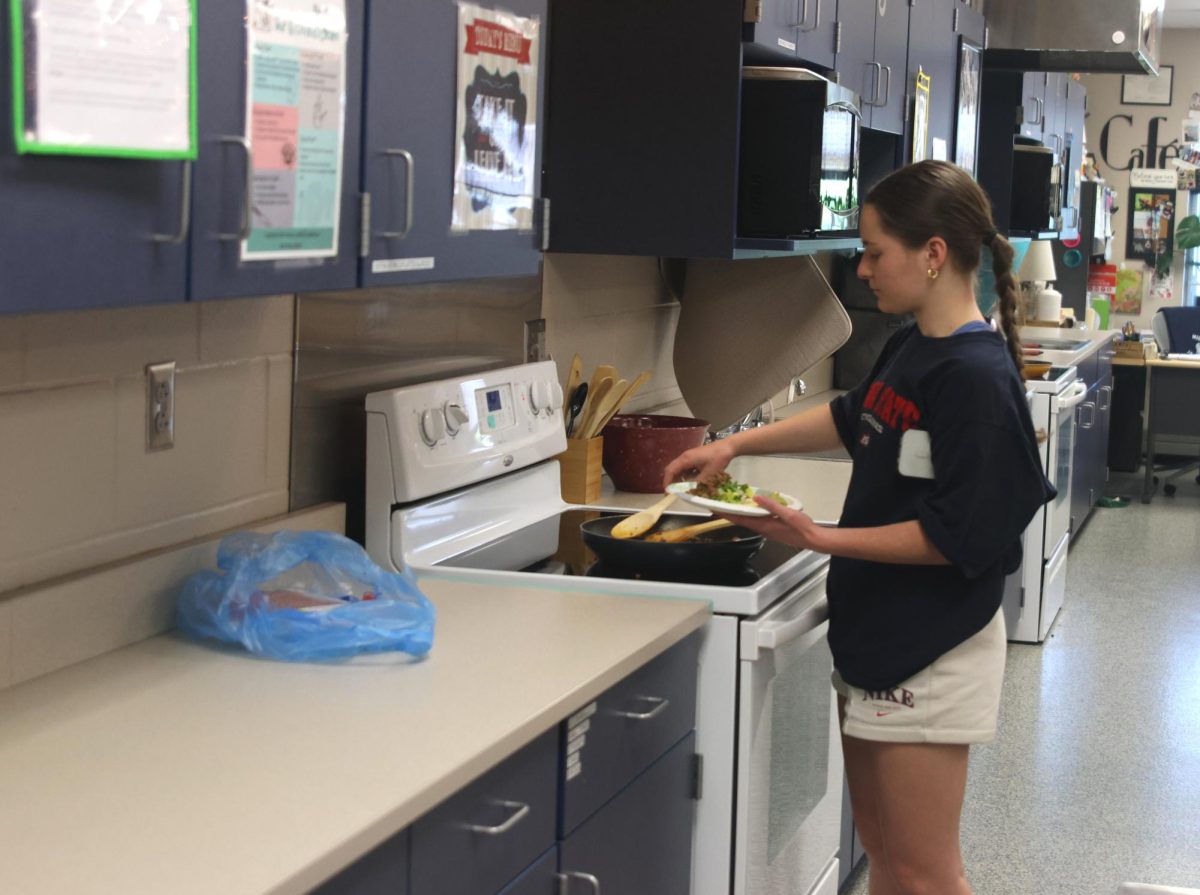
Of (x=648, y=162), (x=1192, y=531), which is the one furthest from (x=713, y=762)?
(x=1192, y=531)

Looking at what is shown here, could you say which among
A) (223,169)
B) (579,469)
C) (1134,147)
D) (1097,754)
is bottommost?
(1097,754)

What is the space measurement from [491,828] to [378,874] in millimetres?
250

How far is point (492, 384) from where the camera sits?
2686mm

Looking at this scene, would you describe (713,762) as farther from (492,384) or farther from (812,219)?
(812,219)

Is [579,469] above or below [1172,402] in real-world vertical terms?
above

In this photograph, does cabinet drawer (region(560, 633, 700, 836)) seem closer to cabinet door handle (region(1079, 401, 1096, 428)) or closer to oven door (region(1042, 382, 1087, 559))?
oven door (region(1042, 382, 1087, 559))

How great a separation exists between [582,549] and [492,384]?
34cm

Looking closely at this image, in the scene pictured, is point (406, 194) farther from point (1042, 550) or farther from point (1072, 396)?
point (1072, 396)

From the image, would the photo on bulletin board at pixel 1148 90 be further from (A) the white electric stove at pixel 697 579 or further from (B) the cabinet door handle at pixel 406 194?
(B) the cabinet door handle at pixel 406 194

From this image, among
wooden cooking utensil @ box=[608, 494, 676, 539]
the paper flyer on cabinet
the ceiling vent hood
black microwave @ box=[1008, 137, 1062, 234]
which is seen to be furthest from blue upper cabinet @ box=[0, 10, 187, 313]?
black microwave @ box=[1008, 137, 1062, 234]

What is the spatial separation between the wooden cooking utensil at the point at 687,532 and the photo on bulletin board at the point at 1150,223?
8.15 metres

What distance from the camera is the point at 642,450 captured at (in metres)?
3.22

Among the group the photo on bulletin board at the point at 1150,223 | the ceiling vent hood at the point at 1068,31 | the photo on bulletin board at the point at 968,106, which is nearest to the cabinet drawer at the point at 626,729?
the photo on bulletin board at the point at 968,106

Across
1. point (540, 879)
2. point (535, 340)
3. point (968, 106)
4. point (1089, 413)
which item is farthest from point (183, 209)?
point (1089, 413)
